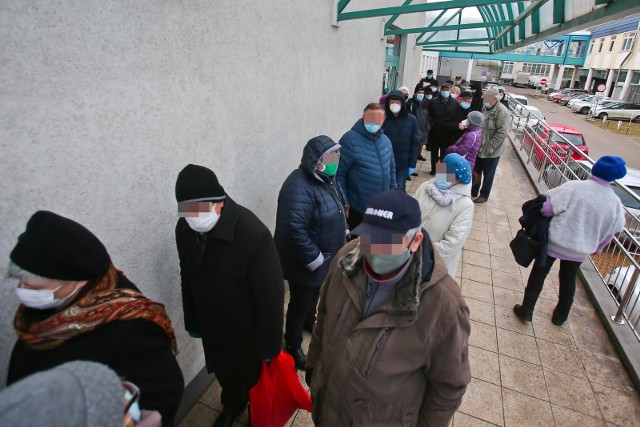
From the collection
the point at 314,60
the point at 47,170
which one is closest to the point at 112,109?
the point at 47,170

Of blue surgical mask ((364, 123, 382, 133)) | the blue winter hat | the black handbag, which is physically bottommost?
the black handbag

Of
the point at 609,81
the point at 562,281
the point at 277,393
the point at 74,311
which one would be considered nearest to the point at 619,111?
the point at 609,81

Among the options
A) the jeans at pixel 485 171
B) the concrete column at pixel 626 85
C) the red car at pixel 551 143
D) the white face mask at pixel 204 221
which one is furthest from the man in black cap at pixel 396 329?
the concrete column at pixel 626 85

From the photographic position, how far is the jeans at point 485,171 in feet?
20.6

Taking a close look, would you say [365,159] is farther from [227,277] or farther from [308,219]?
[227,277]

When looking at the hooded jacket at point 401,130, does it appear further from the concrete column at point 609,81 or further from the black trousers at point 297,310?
the concrete column at point 609,81

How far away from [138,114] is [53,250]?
35.5 inches

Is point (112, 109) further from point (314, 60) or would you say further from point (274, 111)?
point (314, 60)

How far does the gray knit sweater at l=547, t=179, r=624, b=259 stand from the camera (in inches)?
114

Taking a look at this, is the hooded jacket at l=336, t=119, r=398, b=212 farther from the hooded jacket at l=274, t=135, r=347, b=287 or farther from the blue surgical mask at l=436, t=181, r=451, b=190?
the hooded jacket at l=274, t=135, r=347, b=287

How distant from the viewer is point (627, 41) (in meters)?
31.8

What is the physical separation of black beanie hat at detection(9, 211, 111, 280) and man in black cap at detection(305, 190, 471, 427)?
1.05m

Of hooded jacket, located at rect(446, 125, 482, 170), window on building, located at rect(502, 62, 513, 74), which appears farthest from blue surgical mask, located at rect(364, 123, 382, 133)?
window on building, located at rect(502, 62, 513, 74)

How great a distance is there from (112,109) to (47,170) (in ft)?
1.36
